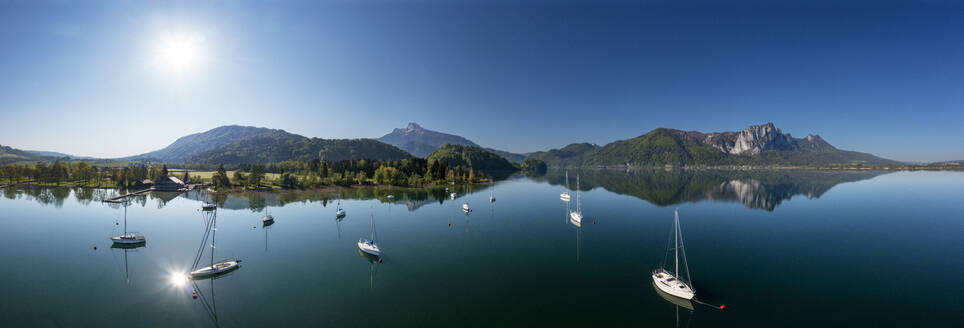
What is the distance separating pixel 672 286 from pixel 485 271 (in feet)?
51.8

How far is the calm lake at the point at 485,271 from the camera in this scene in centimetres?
2111

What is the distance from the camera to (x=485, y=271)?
95.4 ft

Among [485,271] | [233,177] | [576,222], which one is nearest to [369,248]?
[485,271]

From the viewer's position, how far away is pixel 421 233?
43844 millimetres

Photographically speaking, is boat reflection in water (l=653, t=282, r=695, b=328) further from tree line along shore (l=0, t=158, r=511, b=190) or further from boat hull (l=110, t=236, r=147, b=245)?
tree line along shore (l=0, t=158, r=511, b=190)

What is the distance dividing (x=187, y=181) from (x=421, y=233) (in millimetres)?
115503

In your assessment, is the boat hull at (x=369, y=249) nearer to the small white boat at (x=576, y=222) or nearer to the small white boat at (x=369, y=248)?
the small white boat at (x=369, y=248)

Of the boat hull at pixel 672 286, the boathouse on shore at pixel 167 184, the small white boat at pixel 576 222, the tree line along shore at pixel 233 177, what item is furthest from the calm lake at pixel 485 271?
the tree line along shore at pixel 233 177

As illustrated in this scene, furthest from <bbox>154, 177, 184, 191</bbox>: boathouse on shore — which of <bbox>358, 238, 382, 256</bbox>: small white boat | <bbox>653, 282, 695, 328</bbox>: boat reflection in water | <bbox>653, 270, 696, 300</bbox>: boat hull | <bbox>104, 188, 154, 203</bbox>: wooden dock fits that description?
<bbox>653, 282, 695, 328</bbox>: boat reflection in water

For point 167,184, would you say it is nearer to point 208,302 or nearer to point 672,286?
Answer: point 208,302

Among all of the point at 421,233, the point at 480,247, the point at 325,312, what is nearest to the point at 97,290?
the point at 325,312

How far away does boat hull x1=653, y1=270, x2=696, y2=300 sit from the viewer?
22328mm

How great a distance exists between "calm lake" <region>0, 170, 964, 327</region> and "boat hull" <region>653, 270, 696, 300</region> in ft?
2.04

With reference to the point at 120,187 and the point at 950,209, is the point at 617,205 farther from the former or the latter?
the point at 120,187
